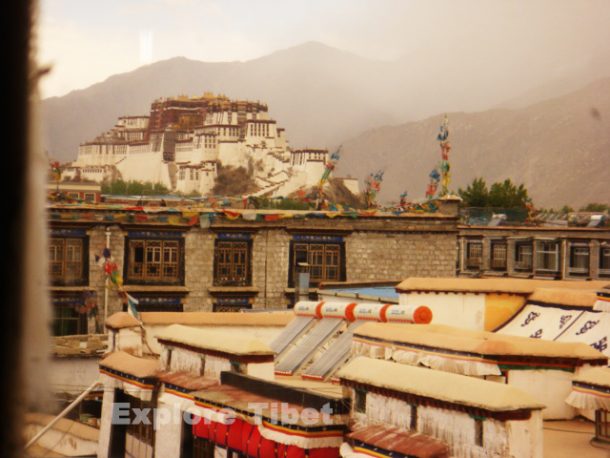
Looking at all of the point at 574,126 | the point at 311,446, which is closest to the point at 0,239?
the point at 311,446

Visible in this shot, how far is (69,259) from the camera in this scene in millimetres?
29641

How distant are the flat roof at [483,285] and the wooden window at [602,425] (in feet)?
17.4

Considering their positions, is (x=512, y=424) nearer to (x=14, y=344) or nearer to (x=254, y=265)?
(x=14, y=344)

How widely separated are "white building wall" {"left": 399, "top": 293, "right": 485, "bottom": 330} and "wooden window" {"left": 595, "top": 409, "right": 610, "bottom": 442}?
562cm

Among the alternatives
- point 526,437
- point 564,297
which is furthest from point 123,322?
point 526,437

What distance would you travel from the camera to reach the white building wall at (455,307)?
1548cm

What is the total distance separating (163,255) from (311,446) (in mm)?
20515

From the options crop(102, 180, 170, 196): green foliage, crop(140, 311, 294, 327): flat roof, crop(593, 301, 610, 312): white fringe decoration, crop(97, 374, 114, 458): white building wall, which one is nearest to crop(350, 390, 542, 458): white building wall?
crop(593, 301, 610, 312): white fringe decoration

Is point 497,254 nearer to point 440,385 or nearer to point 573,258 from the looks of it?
point 573,258

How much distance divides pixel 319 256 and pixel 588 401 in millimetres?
21689

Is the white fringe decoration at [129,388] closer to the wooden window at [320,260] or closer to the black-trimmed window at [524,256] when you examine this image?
the wooden window at [320,260]

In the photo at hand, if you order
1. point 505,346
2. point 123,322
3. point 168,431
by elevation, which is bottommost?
point 168,431

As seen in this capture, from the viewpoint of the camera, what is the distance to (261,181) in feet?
573

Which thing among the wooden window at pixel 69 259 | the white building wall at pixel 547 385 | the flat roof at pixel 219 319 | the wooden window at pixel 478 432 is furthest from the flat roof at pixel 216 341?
the wooden window at pixel 69 259
